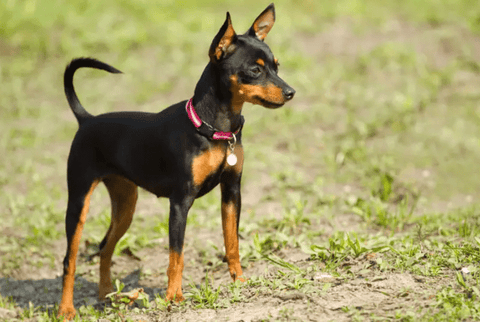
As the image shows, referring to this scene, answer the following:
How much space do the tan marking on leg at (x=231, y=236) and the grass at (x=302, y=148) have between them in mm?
155

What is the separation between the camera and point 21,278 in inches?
217

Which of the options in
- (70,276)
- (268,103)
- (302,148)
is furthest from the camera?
(302,148)

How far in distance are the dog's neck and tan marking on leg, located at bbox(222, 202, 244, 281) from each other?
0.63 m

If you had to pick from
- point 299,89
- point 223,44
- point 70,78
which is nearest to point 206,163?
point 223,44

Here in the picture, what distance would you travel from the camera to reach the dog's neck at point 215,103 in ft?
13.2

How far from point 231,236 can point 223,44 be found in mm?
1472

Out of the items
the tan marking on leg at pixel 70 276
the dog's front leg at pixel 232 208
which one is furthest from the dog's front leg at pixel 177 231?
the tan marking on leg at pixel 70 276

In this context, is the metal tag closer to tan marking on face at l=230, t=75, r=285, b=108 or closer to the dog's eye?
tan marking on face at l=230, t=75, r=285, b=108

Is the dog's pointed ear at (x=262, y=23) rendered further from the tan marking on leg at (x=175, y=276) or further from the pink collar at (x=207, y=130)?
the tan marking on leg at (x=175, y=276)

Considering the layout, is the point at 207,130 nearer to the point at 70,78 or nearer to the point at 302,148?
the point at 70,78

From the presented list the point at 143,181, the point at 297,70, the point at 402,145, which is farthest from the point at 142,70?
the point at 143,181

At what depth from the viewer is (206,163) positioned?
3.95m

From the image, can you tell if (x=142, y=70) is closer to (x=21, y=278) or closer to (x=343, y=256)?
(x=21, y=278)

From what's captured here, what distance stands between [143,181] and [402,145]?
188 inches
